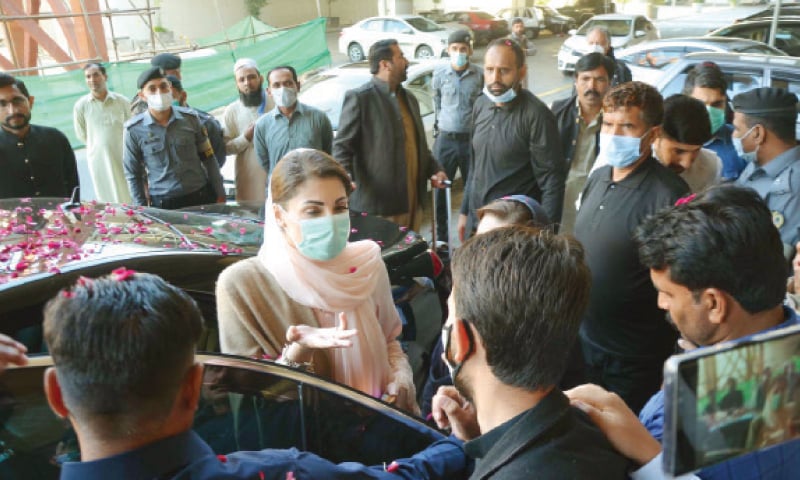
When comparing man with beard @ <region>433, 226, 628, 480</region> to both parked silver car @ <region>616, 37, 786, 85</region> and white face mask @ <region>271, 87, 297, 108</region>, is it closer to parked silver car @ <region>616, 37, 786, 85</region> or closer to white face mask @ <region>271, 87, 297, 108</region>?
white face mask @ <region>271, 87, 297, 108</region>

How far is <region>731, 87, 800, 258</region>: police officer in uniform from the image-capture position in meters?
3.31

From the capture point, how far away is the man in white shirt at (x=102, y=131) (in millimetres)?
6371

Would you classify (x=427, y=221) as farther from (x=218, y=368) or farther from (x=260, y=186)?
(x=218, y=368)

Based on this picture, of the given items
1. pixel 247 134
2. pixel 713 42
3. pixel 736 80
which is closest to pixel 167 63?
pixel 247 134

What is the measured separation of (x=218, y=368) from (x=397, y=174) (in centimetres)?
324

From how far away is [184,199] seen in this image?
5.14m

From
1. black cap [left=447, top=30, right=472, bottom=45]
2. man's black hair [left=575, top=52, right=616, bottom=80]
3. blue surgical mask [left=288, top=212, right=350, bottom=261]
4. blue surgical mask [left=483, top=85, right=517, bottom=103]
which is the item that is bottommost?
blue surgical mask [left=288, top=212, right=350, bottom=261]

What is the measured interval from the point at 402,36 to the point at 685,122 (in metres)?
19.7

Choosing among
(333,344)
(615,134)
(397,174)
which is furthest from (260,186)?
(333,344)

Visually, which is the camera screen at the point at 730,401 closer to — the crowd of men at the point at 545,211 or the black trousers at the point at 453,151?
the crowd of men at the point at 545,211

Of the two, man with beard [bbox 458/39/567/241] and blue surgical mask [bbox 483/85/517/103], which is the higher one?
blue surgical mask [bbox 483/85/517/103]

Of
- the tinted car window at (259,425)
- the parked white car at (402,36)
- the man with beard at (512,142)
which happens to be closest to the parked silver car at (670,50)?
the man with beard at (512,142)

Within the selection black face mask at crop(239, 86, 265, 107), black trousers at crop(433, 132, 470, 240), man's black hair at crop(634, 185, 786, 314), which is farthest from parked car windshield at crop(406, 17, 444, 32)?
man's black hair at crop(634, 185, 786, 314)

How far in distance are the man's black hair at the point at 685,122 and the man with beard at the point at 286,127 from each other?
280 centimetres
